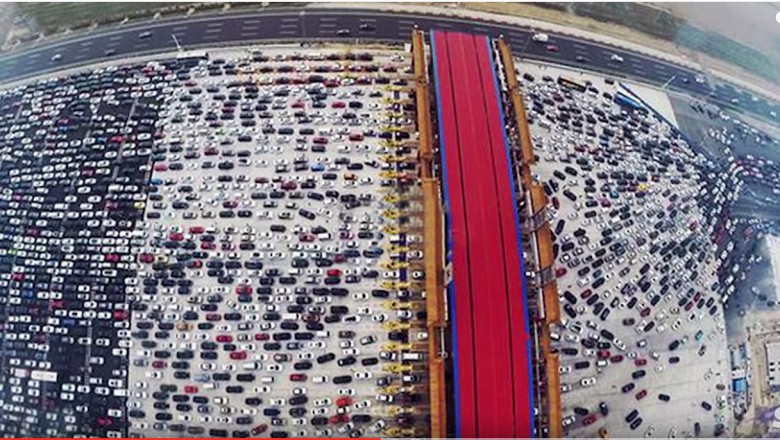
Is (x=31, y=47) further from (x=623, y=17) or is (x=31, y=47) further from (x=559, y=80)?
(x=623, y=17)

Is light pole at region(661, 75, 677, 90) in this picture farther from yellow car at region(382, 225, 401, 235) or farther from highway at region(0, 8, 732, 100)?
yellow car at region(382, 225, 401, 235)

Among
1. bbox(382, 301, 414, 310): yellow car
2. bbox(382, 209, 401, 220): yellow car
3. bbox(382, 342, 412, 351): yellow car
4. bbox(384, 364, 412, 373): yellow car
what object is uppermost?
bbox(382, 209, 401, 220): yellow car

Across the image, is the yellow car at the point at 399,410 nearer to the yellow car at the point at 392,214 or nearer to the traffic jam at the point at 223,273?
the traffic jam at the point at 223,273

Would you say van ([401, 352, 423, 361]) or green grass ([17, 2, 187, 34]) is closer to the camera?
van ([401, 352, 423, 361])

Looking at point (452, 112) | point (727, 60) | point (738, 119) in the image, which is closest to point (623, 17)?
point (727, 60)

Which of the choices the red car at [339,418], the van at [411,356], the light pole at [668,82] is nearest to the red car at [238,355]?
the red car at [339,418]

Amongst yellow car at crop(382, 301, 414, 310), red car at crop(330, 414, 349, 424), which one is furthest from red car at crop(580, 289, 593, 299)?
red car at crop(330, 414, 349, 424)

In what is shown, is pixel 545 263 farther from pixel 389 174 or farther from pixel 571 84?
pixel 571 84
